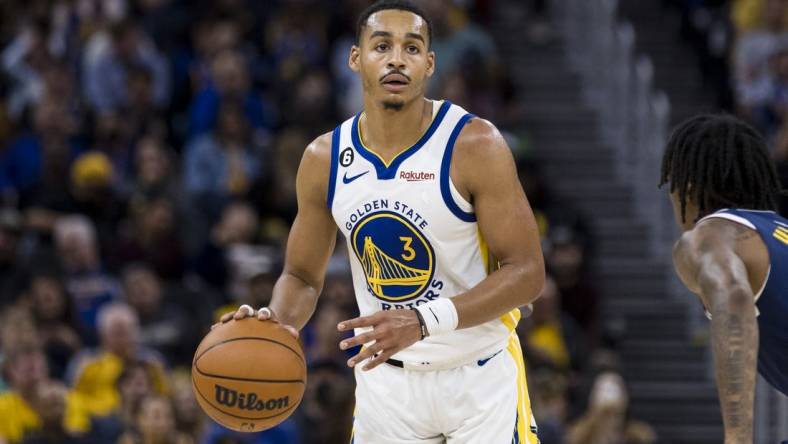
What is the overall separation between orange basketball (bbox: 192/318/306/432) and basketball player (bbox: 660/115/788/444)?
5.03 feet

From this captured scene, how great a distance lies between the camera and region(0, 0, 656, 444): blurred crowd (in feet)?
31.4

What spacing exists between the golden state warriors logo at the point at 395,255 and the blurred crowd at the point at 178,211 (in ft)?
12.8

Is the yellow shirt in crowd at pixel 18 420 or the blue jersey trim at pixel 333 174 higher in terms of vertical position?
the blue jersey trim at pixel 333 174

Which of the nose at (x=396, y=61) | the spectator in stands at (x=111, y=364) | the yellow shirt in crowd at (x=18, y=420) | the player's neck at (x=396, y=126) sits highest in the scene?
the nose at (x=396, y=61)

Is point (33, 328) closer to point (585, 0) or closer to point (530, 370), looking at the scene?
point (530, 370)

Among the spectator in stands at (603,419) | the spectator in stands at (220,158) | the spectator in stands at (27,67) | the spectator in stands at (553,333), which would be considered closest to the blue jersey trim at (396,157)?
the spectator in stands at (603,419)

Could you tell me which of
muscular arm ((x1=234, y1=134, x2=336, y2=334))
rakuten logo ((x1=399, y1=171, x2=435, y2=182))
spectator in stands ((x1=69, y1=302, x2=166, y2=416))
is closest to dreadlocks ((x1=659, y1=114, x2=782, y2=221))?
rakuten logo ((x1=399, y1=171, x2=435, y2=182))

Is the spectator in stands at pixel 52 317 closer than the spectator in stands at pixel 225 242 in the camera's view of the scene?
Yes

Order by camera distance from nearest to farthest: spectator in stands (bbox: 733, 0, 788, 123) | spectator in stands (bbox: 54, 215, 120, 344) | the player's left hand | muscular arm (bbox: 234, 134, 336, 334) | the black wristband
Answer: the player's left hand
the black wristband
muscular arm (bbox: 234, 134, 336, 334)
spectator in stands (bbox: 54, 215, 120, 344)
spectator in stands (bbox: 733, 0, 788, 123)

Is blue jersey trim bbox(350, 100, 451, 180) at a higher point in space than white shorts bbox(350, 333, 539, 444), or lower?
higher

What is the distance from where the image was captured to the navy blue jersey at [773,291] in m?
4.41

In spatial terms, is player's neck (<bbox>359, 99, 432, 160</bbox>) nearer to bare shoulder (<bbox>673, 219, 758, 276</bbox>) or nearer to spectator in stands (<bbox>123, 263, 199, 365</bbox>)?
bare shoulder (<bbox>673, 219, 758, 276</bbox>)

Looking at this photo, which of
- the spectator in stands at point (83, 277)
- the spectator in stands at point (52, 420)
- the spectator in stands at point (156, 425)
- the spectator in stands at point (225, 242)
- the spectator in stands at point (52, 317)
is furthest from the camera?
the spectator in stands at point (225, 242)

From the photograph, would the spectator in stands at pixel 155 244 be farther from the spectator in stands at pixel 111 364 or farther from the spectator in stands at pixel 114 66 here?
the spectator in stands at pixel 114 66
